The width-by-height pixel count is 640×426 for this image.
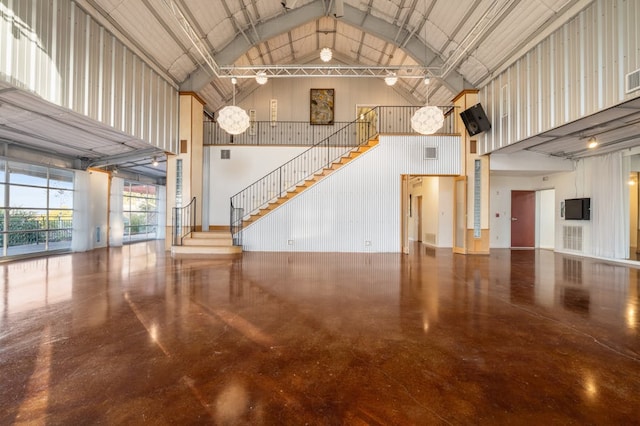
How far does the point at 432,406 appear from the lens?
5.68ft

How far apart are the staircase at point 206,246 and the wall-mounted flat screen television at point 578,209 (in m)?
10.3

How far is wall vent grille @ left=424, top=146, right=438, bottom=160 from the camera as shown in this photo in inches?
346

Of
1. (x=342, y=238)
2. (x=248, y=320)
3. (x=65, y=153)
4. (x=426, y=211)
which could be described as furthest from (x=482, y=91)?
(x=65, y=153)

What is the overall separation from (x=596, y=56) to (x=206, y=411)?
737 cm

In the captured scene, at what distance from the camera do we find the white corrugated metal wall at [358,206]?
345 inches

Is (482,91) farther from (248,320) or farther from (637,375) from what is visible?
(248,320)

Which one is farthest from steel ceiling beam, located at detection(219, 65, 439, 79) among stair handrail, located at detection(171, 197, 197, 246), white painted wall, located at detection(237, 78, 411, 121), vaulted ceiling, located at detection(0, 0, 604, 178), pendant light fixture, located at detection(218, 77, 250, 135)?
stair handrail, located at detection(171, 197, 197, 246)

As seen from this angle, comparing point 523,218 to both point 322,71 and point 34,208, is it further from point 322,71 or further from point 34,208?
point 34,208

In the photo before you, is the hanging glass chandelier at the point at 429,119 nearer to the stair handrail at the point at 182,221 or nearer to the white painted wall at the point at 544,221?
the stair handrail at the point at 182,221

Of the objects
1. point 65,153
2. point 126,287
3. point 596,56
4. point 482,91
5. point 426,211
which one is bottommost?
point 126,287

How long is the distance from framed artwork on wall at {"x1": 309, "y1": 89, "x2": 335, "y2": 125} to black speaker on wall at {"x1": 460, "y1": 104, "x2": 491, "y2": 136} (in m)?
5.56

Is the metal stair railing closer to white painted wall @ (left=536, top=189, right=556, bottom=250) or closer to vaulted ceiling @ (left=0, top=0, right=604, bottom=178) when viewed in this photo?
vaulted ceiling @ (left=0, top=0, right=604, bottom=178)

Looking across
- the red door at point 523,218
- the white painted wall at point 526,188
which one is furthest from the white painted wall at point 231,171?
the red door at point 523,218

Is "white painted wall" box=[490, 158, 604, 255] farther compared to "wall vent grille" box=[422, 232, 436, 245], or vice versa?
"wall vent grille" box=[422, 232, 436, 245]
